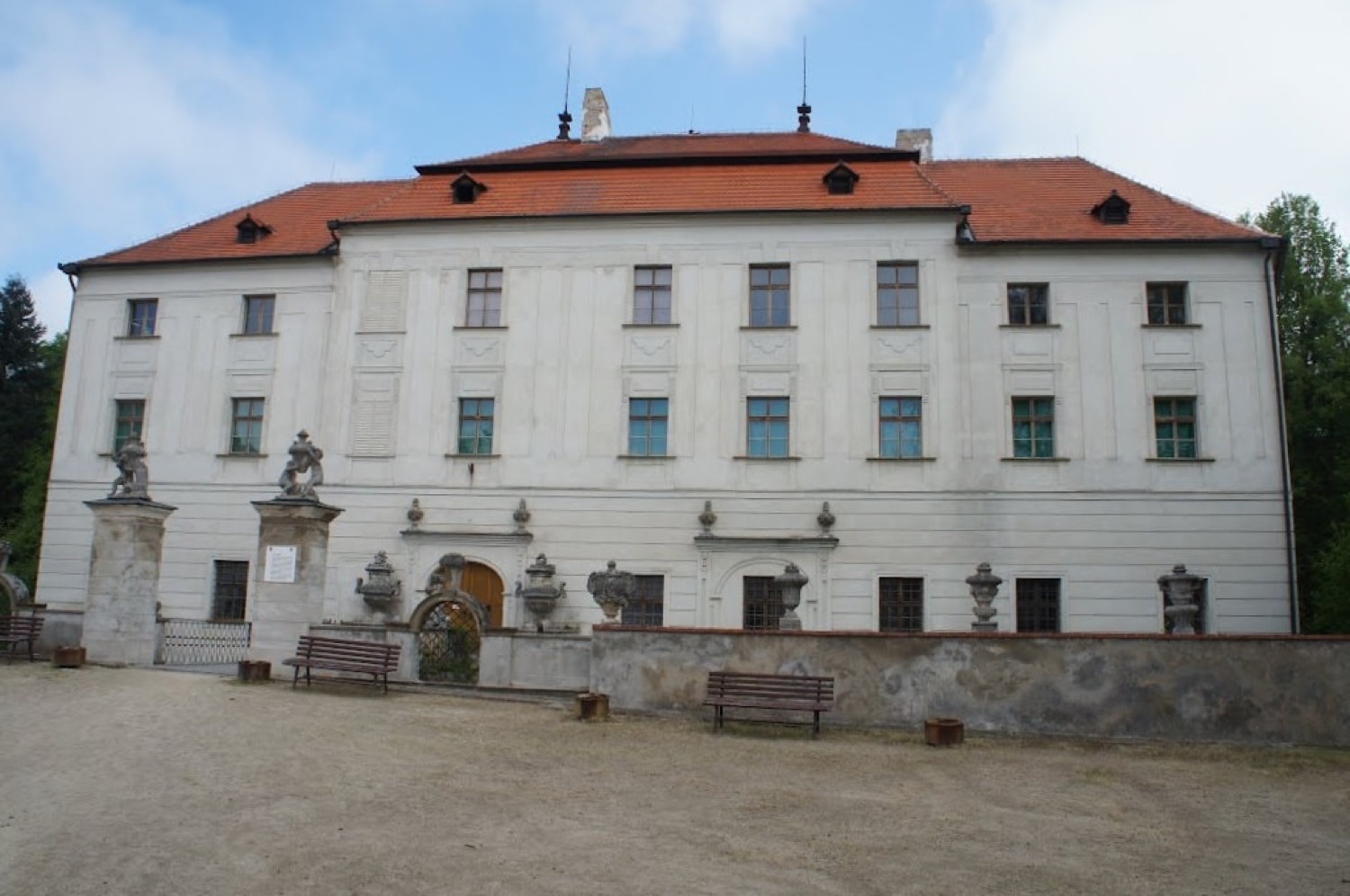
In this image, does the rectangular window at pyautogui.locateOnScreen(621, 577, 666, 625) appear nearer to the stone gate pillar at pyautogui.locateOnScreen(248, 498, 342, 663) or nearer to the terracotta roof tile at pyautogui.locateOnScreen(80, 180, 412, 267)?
the stone gate pillar at pyautogui.locateOnScreen(248, 498, 342, 663)

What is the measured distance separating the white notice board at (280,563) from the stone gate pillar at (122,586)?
7.75 feet

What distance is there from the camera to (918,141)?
3011 centimetres

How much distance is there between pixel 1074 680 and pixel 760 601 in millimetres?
9230

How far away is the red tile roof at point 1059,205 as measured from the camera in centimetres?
2339

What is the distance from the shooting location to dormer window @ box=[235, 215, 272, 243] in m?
26.5

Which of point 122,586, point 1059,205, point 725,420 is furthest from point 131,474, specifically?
point 1059,205

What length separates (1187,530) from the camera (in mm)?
21750

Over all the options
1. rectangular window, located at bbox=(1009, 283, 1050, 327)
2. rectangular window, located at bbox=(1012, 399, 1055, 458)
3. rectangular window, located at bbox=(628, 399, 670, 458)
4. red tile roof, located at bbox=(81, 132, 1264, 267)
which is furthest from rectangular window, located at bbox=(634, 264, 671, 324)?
rectangular window, located at bbox=(1012, 399, 1055, 458)

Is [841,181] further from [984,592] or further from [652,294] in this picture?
[984,592]

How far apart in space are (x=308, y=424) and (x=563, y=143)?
1097cm

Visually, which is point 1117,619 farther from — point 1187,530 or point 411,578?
point 411,578

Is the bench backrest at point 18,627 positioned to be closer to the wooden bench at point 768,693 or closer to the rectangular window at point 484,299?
the rectangular window at point 484,299

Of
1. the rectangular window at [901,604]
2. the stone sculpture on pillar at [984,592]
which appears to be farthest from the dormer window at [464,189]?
the stone sculpture on pillar at [984,592]

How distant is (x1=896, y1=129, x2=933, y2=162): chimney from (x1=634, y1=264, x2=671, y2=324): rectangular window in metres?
9.88
